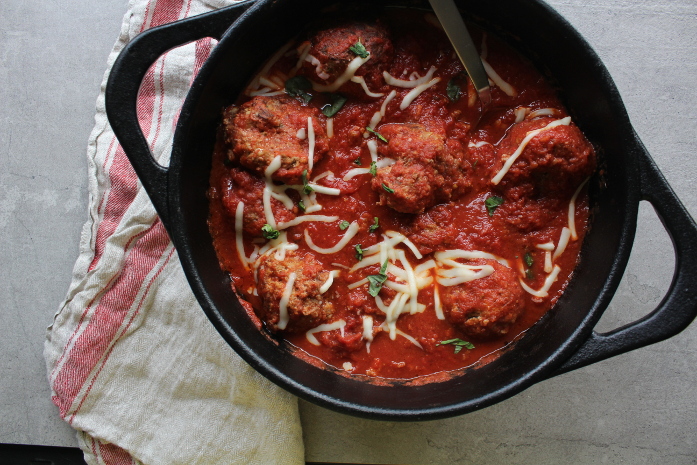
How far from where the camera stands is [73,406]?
3.44m

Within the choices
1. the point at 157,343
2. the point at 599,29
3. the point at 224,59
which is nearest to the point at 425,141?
the point at 224,59

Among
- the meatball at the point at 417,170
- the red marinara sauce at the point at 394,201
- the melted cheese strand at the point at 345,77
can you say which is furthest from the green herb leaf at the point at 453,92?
the melted cheese strand at the point at 345,77

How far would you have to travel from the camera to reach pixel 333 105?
3.19 meters

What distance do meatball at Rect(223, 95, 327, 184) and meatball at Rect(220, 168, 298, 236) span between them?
0.08 meters

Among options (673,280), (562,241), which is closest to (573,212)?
(562,241)

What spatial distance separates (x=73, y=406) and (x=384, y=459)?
6.49 feet

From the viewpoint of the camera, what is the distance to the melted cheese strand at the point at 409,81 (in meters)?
3.11

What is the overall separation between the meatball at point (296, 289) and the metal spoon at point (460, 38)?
135 cm

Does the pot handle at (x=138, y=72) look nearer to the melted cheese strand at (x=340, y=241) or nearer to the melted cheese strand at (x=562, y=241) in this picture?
the melted cheese strand at (x=340, y=241)

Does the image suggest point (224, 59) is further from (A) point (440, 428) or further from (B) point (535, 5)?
(A) point (440, 428)

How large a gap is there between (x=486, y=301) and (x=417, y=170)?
80cm

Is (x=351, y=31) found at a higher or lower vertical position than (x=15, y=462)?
higher

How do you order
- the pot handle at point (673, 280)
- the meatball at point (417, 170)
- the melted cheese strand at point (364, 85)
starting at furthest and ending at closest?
the melted cheese strand at point (364, 85)
the meatball at point (417, 170)
the pot handle at point (673, 280)

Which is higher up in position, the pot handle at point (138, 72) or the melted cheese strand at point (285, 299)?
the pot handle at point (138, 72)
